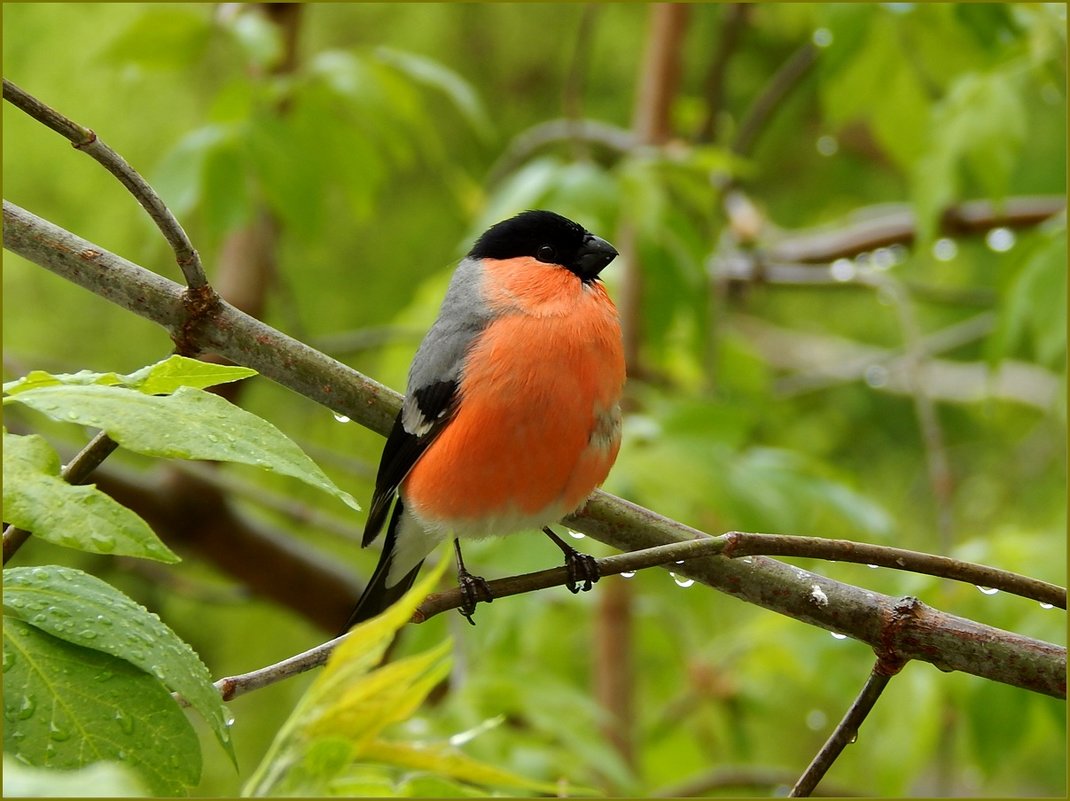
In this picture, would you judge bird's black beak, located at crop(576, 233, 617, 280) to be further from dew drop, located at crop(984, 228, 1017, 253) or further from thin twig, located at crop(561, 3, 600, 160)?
dew drop, located at crop(984, 228, 1017, 253)

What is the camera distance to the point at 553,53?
17.6 feet

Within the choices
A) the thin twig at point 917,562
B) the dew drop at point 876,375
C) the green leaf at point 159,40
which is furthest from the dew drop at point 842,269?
the thin twig at point 917,562

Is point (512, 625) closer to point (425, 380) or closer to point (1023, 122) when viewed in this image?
point (425, 380)

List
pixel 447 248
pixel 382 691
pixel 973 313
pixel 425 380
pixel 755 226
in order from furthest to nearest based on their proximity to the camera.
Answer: pixel 973 313 → pixel 447 248 → pixel 755 226 → pixel 425 380 → pixel 382 691

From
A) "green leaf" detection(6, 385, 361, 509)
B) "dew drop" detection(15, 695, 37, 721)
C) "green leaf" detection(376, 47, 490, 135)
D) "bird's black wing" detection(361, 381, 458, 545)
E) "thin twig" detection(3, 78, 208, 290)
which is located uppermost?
"green leaf" detection(376, 47, 490, 135)

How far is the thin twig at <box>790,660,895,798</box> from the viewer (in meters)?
1.52

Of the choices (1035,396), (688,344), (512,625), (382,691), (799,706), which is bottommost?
A: (382,691)

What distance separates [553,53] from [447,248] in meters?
1.06

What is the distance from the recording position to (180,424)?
1.10 metres

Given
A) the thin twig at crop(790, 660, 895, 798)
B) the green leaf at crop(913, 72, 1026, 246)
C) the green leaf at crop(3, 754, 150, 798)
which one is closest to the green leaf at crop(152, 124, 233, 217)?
the green leaf at crop(913, 72, 1026, 246)

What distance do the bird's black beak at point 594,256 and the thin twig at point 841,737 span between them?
4.43 feet

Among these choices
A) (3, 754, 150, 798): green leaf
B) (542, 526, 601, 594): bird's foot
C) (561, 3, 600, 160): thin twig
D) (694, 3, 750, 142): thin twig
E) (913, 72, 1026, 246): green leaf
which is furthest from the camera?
(694, 3, 750, 142): thin twig

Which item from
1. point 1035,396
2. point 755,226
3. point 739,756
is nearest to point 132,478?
point 739,756

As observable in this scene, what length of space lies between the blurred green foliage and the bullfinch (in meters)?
0.42
